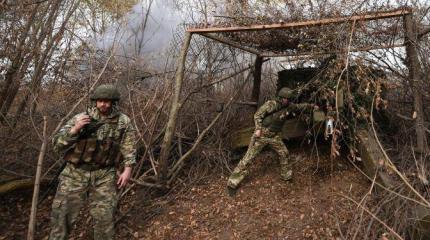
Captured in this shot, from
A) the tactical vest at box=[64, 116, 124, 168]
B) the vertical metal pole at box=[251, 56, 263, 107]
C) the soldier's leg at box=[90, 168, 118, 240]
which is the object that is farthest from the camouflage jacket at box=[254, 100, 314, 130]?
the soldier's leg at box=[90, 168, 118, 240]

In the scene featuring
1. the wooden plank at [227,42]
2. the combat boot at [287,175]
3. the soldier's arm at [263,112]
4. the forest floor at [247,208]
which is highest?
the wooden plank at [227,42]

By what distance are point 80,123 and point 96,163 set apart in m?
0.61

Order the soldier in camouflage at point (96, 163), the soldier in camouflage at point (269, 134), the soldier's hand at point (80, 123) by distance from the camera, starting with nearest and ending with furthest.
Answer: the soldier's hand at point (80, 123)
the soldier in camouflage at point (96, 163)
the soldier in camouflage at point (269, 134)

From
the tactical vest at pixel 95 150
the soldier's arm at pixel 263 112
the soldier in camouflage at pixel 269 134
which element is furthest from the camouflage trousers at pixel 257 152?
the tactical vest at pixel 95 150

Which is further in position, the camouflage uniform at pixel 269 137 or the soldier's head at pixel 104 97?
the camouflage uniform at pixel 269 137

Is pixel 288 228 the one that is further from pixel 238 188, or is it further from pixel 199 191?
pixel 199 191

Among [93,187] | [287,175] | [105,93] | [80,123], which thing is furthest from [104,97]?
[287,175]

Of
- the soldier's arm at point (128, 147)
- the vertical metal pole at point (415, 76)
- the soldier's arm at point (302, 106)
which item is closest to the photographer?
the soldier's arm at point (128, 147)

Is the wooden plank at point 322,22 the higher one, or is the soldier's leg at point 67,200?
the wooden plank at point 322,22

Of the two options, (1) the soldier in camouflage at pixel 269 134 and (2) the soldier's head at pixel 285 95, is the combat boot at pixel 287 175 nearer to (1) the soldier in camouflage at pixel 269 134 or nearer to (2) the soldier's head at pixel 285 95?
(1) the soldier in camouflage at pixel 269 134

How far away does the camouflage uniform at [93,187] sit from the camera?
195 inches

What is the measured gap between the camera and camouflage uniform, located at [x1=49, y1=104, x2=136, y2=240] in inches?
Answer: 195

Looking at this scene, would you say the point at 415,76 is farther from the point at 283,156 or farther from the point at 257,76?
the point at 257,76

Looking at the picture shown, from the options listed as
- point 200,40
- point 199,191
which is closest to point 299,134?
point 199,191
